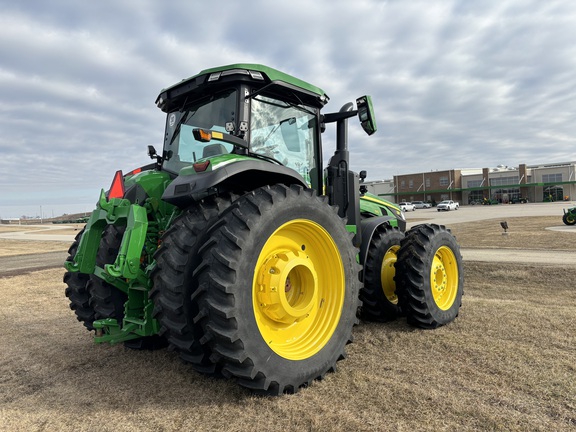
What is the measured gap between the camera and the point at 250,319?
2797mm

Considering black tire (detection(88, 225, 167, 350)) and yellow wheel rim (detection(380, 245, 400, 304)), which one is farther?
yellow wheel rim (detection(380, 245, 400, 304))

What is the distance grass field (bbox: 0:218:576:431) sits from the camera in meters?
2.68

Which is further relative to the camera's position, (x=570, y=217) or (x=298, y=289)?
(x=570, y=217)

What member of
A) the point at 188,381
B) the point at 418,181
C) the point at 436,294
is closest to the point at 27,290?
the point at 188,381

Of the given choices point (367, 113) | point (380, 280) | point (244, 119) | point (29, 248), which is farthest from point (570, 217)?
point (29, 248)

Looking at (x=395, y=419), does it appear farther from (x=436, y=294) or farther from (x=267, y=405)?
(x=436, y=294)

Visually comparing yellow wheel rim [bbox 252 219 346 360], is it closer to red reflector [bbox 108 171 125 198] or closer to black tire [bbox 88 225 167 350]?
red reflector [bbox 108 171 125 198]

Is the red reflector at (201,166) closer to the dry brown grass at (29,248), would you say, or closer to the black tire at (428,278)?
the black tire at (428,278)

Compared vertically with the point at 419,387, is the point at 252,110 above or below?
above

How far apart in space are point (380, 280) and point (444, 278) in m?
0.90

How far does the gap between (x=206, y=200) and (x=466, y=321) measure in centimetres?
366

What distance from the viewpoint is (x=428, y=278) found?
182 inches

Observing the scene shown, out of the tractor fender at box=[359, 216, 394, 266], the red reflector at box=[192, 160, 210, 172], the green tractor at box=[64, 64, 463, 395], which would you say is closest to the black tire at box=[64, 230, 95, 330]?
the green tractor at box=[64, 64, 463, 395]

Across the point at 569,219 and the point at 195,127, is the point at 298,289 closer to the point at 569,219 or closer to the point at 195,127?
the point at 195,127
